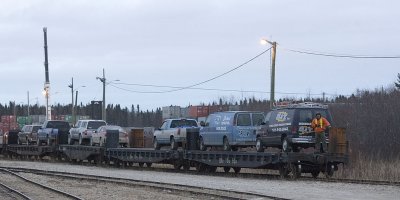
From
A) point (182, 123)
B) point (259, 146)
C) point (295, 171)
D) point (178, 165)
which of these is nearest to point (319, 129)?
point (295, 171)

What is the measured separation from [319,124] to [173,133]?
34.4ft

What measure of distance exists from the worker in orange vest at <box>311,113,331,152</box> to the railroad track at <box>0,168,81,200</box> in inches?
365

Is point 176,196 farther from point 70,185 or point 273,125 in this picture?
point 273,125

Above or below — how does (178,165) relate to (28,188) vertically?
above

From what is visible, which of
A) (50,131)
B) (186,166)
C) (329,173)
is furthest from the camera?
(50,131)

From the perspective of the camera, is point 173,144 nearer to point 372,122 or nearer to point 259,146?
point 259,146

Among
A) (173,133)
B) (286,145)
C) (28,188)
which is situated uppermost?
(173,133)

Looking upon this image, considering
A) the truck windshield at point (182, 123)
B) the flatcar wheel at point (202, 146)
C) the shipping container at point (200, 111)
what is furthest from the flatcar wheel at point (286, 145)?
the shipping container at point (200, 111)

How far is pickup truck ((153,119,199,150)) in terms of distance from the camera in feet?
103

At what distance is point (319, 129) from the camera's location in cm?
2336

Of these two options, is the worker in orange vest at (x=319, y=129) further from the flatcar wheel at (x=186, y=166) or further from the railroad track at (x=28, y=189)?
the railroad track at (x=28, y=189)

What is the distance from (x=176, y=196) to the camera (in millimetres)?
18516

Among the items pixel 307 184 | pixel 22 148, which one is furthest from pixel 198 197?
pixel 22 148

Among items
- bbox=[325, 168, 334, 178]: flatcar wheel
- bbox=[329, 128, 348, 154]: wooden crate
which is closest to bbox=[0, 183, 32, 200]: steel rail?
bbox=[329, 128, 348, 154]: wooden crate
